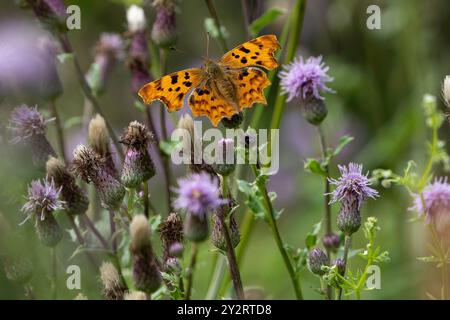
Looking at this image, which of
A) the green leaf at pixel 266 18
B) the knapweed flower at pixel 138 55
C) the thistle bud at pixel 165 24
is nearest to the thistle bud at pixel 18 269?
the knapweed flower at pixel 138 55

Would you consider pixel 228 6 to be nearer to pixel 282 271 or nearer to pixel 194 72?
pixel 282 271

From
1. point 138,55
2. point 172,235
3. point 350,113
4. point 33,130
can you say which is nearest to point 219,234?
point 172,235

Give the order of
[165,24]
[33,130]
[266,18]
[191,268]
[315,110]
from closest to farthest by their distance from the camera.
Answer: [191,268], [315,110], [33,130], [266,18], [165,24]

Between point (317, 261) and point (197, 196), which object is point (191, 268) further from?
point (317, 261)

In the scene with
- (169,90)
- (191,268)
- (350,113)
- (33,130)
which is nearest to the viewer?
(191,268)

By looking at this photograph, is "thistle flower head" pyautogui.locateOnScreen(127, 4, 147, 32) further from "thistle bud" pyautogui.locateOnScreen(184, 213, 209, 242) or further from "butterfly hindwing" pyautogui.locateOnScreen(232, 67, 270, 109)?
"thistle bud" pyautogui.locateOnScreen(184, 213, 209, 242)

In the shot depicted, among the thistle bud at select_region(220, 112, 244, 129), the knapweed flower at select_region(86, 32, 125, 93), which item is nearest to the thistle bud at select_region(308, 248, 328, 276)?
the thistle bud at select_region(220, 112, 244, 129)

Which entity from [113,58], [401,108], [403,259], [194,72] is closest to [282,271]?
[403,259]
